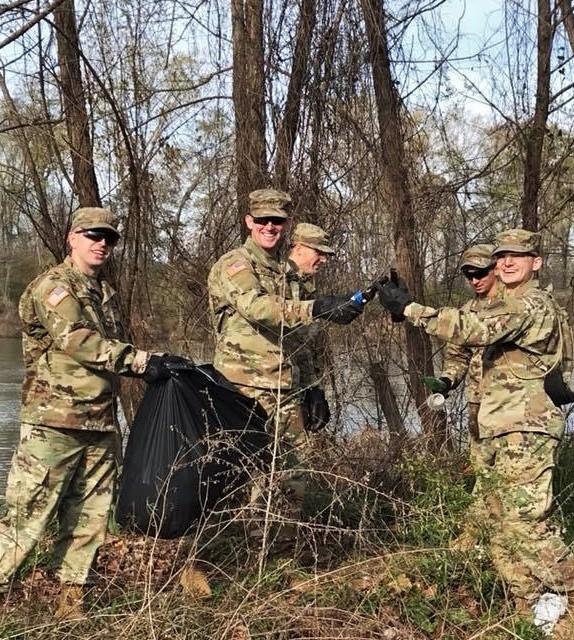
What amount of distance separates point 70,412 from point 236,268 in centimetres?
106

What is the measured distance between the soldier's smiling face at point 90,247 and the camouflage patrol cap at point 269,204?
0.79 m

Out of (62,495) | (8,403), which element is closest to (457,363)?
(62,495)

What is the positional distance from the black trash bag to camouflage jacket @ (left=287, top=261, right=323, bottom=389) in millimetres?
586

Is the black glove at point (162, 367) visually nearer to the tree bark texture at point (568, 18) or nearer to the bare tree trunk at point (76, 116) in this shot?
the bare tree trunk at point (76, 116)

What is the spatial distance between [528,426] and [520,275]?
753mm

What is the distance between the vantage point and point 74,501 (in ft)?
11.0

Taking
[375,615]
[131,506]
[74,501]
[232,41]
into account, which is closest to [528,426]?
[375,615]

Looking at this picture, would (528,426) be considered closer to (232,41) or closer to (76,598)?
(76,598)

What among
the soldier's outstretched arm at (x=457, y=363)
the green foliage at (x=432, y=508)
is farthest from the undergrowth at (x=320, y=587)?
the soldier's outstretched arm at (x=457, y=363)

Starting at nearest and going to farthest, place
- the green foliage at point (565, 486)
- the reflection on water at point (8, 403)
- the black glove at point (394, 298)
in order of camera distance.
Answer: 1. the black glove at point (394, 298)
2. the green foliage at point (565, 486)
3. the reflection on water at point (8, 403)

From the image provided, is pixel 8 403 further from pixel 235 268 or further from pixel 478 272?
pixel 478 272

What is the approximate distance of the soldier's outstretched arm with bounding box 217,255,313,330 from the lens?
3.44 meters

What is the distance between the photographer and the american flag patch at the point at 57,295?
313 centimetres

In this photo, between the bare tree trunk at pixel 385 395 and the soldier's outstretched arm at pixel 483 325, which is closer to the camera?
the soldier's outstretched arm at pixel 483 325
